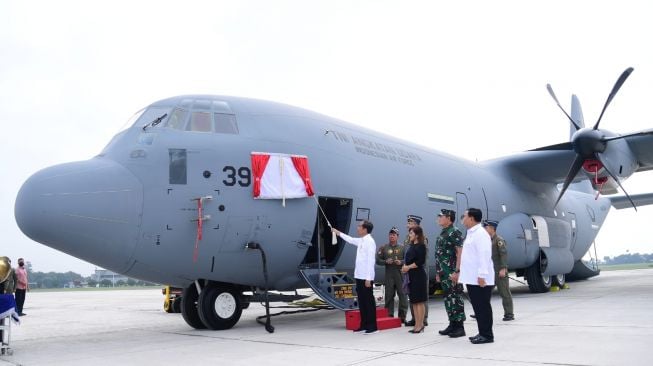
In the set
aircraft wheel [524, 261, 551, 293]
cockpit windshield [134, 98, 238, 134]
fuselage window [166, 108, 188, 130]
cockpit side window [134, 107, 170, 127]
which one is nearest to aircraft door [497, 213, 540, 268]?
aircraft wheel [524, 261, 551, 293]

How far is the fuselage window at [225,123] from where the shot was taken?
940 centimetres

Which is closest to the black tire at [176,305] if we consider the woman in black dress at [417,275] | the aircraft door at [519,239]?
the woman in black dress at [417,275]

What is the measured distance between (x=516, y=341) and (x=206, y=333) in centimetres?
482

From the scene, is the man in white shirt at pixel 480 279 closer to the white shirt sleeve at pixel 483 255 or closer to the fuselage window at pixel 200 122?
the white shirt sleeve at pixel 483 255

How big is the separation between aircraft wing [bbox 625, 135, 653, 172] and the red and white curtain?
34.1ft

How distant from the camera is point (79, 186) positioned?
7.83 m

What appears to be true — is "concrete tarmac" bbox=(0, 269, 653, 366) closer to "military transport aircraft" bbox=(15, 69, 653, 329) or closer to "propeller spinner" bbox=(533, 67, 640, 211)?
"military transport aircraft" bbox=(15, 69, 653, 329)

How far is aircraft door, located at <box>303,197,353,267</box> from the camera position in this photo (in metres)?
10.4

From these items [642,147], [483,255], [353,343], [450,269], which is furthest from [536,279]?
[353,343]

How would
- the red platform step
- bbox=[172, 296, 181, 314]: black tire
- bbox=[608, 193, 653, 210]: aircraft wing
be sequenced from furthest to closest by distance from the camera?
bbox=[608, 193, 653, 210]: aircraft wing
bbox=[172, 296, 181, 314]: black tire
the red platform step

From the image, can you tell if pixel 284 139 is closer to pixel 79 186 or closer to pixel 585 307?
pixel 79 186

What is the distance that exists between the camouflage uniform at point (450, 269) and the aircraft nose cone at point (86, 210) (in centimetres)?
458

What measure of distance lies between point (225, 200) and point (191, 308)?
2.18 metres

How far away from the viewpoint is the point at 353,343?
7555mm
